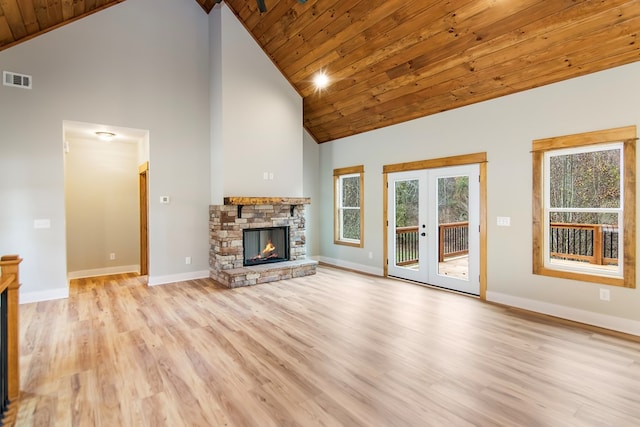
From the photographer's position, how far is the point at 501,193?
15.0 ft

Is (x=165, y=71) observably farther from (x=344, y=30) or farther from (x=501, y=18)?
(x=501, y=18)

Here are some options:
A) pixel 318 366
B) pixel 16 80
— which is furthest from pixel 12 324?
pixel 16 80

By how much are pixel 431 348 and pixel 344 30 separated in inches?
170

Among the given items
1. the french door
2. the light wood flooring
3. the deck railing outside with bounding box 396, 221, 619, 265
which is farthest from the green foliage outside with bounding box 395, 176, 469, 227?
the light wood flooring

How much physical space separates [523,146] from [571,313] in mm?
2129

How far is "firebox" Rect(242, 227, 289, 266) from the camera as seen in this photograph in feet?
20.1

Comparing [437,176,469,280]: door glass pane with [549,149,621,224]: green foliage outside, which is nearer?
[549,149,621,224]: green foliage outside

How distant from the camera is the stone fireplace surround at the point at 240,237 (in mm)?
5648

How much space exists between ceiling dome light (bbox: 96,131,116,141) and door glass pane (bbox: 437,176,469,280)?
5.67m

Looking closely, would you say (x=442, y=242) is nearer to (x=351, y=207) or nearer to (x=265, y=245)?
(x=351, y=207)

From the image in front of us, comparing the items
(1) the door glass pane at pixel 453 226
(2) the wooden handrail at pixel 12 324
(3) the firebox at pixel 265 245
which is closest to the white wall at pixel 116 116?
(3) the firebox at pixel 265 245

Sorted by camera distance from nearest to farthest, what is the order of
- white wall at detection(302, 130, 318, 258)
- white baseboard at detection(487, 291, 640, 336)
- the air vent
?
1. white baseboard at detection(487, 291, 640, 336)
2. the air vent
3. white wall at detection(302, 130, 318, 258)

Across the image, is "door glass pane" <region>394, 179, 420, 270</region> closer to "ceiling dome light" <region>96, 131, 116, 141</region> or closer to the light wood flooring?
the light wood flooring

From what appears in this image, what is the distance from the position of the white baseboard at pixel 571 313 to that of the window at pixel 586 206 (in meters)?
0.39
